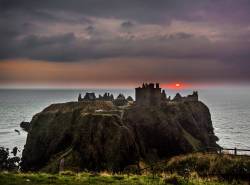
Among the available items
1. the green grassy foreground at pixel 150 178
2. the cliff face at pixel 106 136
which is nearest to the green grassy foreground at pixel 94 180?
the green grassy foreground at pixel 150 178

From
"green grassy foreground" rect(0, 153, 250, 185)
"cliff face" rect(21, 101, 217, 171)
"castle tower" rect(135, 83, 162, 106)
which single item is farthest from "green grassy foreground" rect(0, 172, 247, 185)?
"castle tower" rect(135, 83, 162, 106)

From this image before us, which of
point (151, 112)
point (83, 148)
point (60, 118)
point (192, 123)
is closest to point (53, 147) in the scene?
point (60, 118)

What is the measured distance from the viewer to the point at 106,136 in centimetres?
7719

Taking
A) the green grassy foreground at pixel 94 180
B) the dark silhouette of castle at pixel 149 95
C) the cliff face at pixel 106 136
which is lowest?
the cliff face at pixel 106 136

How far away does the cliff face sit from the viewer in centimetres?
7325

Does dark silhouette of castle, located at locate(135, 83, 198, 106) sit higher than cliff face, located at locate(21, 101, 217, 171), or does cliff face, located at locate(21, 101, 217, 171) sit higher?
dark silhouette of castle, located at locate(135, 83, 198, 106)

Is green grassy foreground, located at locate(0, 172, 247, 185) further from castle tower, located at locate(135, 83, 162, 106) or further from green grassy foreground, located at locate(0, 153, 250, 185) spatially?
castle tower, located at locate(135, 83, 162, 106)

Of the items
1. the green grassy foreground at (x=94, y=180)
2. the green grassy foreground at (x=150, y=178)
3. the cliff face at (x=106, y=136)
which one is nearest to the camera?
the green grassy foreground at (x=94, y=180)

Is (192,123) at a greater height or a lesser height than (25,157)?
greater

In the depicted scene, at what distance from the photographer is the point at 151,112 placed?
331 feet

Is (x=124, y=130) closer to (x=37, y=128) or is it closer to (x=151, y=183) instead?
(x=37, y=128)

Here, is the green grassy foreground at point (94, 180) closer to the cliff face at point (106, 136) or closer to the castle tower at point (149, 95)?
the cliff face at point (106, 136)

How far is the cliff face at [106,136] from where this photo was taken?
7325cm

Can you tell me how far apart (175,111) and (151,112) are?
12.2 metres
